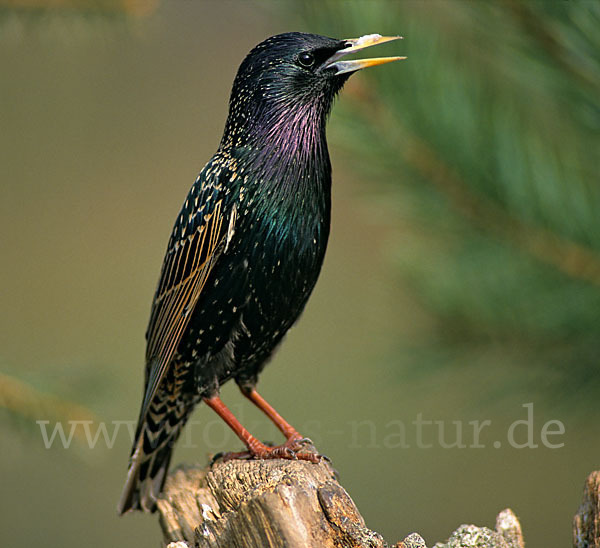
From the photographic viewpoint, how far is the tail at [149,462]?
10.1 feet

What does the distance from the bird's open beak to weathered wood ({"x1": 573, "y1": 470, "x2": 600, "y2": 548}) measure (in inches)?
50.1

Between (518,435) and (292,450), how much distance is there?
2.21 meters

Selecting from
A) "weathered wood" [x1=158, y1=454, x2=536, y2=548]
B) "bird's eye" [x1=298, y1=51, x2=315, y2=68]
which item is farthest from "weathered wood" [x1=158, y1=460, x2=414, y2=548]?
"bird's eye" [x1=298, y1=51, x2=315, y2=68]

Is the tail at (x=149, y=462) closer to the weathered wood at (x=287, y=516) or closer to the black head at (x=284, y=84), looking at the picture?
the weathered wood at (x=287, y=516)

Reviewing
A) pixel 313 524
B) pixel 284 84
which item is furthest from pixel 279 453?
pixel 284 84

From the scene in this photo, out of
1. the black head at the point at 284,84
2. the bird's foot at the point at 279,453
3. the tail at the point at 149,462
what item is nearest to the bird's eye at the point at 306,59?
the black head at the point at 284,84

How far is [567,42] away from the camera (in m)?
2.04

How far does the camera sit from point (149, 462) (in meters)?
3.11

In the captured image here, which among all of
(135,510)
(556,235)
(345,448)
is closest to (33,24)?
(556,235)

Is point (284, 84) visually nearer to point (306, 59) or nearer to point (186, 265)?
point (306, 59)

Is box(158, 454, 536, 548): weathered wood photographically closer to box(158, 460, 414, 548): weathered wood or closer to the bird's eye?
box(158, 460, 414, 548): weathered wood

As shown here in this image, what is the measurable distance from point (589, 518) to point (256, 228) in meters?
1.34

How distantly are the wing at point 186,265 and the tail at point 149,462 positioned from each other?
19 centimetres

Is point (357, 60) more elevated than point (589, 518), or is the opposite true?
point (357, 60)
